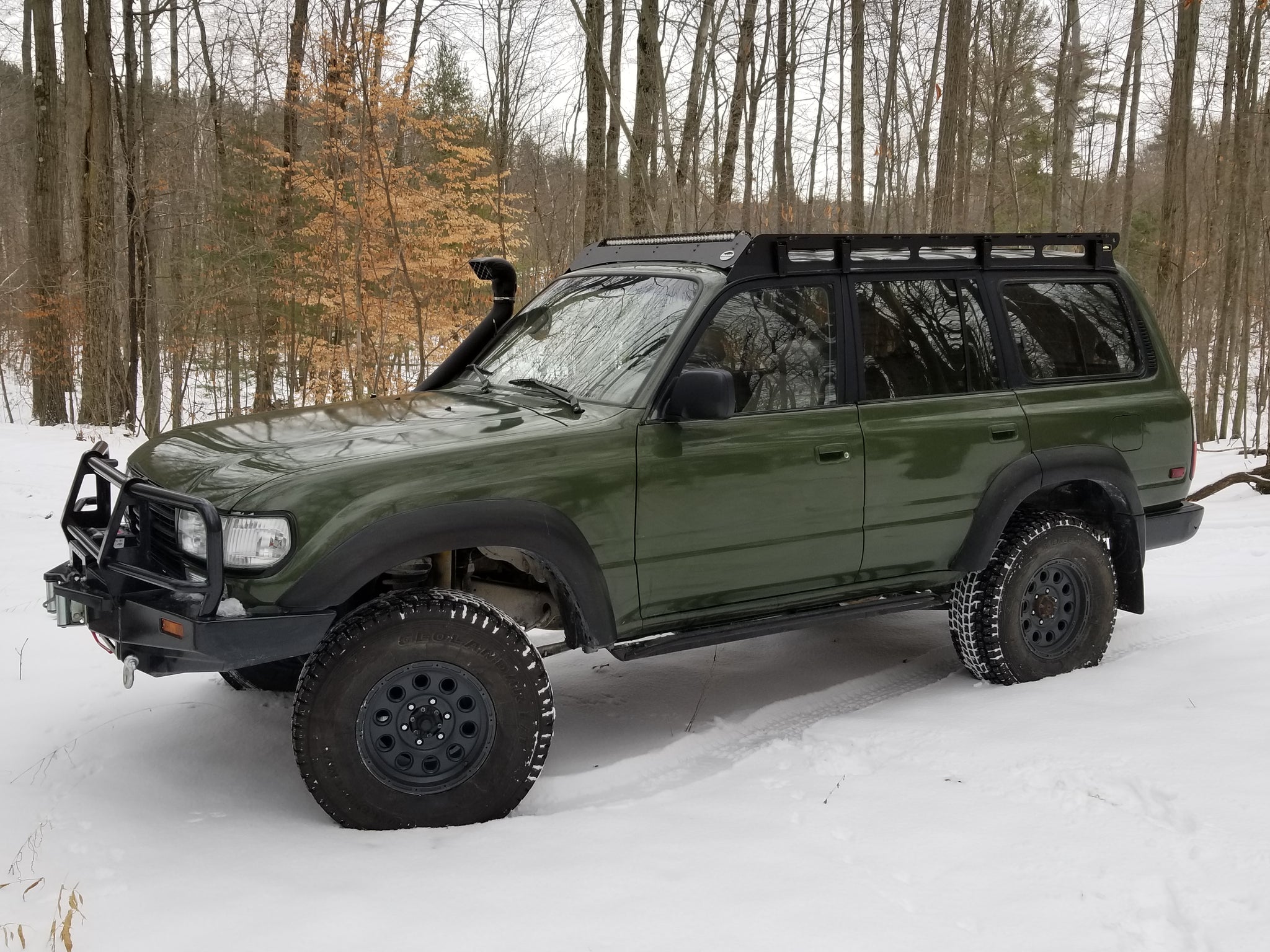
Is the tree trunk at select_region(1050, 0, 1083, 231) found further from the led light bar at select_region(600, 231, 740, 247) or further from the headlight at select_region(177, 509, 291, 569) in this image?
the headlight at select_region(177, 509, 291, 569)

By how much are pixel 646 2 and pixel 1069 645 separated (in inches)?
311

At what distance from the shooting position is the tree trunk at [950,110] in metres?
13.9

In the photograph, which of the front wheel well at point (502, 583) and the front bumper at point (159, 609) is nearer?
the front bumper at point (159, 609)

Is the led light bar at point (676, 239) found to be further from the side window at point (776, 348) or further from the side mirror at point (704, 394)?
the side mirror at point (704, 394)

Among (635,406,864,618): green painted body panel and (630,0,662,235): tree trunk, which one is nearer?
(635,406,864,618): green painted body panel

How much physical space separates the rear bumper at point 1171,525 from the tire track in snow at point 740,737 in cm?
53

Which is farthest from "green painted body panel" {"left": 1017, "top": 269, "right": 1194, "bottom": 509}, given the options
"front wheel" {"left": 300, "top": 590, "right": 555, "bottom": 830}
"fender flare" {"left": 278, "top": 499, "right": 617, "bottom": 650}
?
"front wheel" {"left": 300, "top": 590, "right": 555, "bottom": 830}

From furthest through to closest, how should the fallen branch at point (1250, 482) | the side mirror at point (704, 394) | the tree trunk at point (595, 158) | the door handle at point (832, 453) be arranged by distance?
1. the tree trunk at point (595, 158)
2. the fallen branch at point (1250, 482)
3. the door handle at point (832, 453)
4. the side mirror at point (704, 394)

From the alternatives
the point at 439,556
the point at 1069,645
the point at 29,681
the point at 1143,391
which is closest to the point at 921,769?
the point at 1069,645

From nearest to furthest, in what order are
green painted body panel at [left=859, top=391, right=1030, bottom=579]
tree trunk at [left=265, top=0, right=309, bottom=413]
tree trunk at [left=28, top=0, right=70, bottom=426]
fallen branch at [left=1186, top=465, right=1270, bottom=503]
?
green painted body panel at [left=859, top=391, right=1030, bottom=579] < fallen branch at [left=1186, top=465, right=1270, bottom=503] < tree trunk at [left=265, top=0, right=309, bottom=413] < tree trunk at [left=28, top=0, right=70, bottom=426]

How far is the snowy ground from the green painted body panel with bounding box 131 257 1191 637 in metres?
0.68

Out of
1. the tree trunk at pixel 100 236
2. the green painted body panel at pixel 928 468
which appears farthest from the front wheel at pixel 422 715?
the tree trunk at pixel 100 236

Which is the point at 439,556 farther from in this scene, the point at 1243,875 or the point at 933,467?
the point at 1243,875

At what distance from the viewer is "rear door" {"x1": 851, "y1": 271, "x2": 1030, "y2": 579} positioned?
447cm
